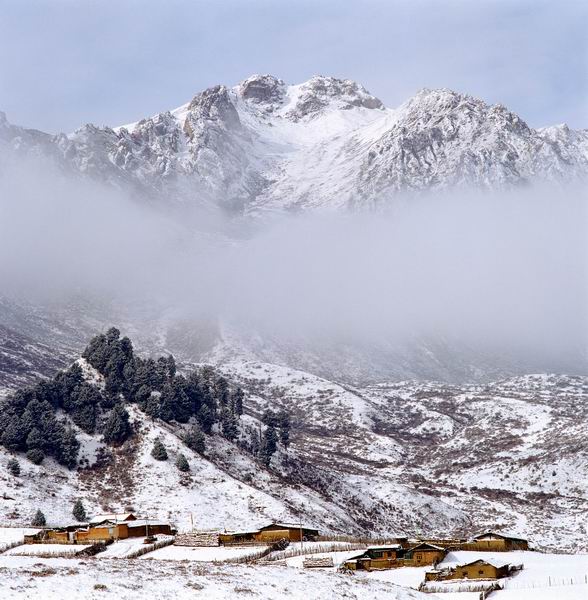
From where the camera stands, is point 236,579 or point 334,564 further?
point 334,564

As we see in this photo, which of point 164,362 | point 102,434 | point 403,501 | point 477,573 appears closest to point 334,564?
point 477,573

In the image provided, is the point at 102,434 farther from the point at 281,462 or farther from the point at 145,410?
the point at 281,462

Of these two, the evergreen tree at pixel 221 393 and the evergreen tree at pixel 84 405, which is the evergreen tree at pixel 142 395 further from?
the evergreen tree at pixel 221 393

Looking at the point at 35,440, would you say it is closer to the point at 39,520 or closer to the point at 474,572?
the point at 39,520

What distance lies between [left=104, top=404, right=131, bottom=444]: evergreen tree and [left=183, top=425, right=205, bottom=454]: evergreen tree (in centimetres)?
760

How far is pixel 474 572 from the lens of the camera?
214ft

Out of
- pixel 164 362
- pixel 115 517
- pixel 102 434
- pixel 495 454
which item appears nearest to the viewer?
pixel 115 517

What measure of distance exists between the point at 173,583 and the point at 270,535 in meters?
32.2

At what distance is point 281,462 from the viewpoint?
122500 mm

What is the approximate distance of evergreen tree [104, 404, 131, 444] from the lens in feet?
357

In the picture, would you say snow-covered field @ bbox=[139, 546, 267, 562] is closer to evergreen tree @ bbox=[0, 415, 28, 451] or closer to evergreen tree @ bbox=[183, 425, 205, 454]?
evergreen tree @ bbox=[0, 415, 28, 451]

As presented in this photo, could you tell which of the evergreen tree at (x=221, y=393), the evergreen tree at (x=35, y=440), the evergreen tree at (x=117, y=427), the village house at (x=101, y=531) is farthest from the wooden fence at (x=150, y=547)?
the evergreen tree at (x=221, y=393)

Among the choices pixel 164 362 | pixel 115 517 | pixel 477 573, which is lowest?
pixel 115 517

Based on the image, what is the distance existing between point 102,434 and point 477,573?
5960 centimetres
